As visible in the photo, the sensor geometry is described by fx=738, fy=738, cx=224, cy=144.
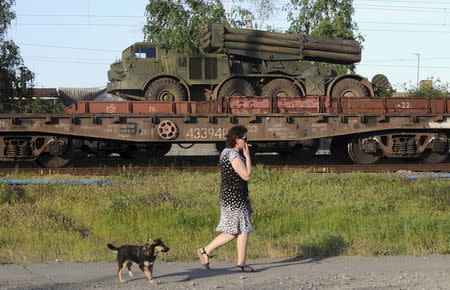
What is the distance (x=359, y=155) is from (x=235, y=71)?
4.46 m

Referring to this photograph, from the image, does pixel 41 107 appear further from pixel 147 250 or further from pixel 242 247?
pixel 147 250

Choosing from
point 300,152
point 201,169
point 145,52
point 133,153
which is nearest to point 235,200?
point 201,169

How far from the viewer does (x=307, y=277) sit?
25.5 ft

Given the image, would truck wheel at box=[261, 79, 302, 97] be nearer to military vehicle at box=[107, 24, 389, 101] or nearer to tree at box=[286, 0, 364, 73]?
military vehicle at box=[107, 24, 389, 101]

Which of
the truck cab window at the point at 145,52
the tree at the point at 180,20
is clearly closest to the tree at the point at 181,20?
the tree at the point at 180,20

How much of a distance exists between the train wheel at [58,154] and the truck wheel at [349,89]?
7314 mm

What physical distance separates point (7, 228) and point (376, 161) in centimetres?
1189

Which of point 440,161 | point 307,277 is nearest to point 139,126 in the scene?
point 440,161

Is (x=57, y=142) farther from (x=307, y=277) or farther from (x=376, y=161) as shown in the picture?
(x=307, y=277)

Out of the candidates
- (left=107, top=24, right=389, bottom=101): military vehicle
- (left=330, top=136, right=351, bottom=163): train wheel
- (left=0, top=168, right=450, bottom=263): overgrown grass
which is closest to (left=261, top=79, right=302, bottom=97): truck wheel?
(left=107, top=24, right=389, bottom=101): military vehicle

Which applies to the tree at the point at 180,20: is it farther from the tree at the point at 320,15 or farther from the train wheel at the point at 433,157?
the train wheel at the point at 433,157

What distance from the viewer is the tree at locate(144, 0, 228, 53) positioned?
130 ft

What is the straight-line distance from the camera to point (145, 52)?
69.6ft

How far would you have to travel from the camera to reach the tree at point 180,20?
39.6 meters
